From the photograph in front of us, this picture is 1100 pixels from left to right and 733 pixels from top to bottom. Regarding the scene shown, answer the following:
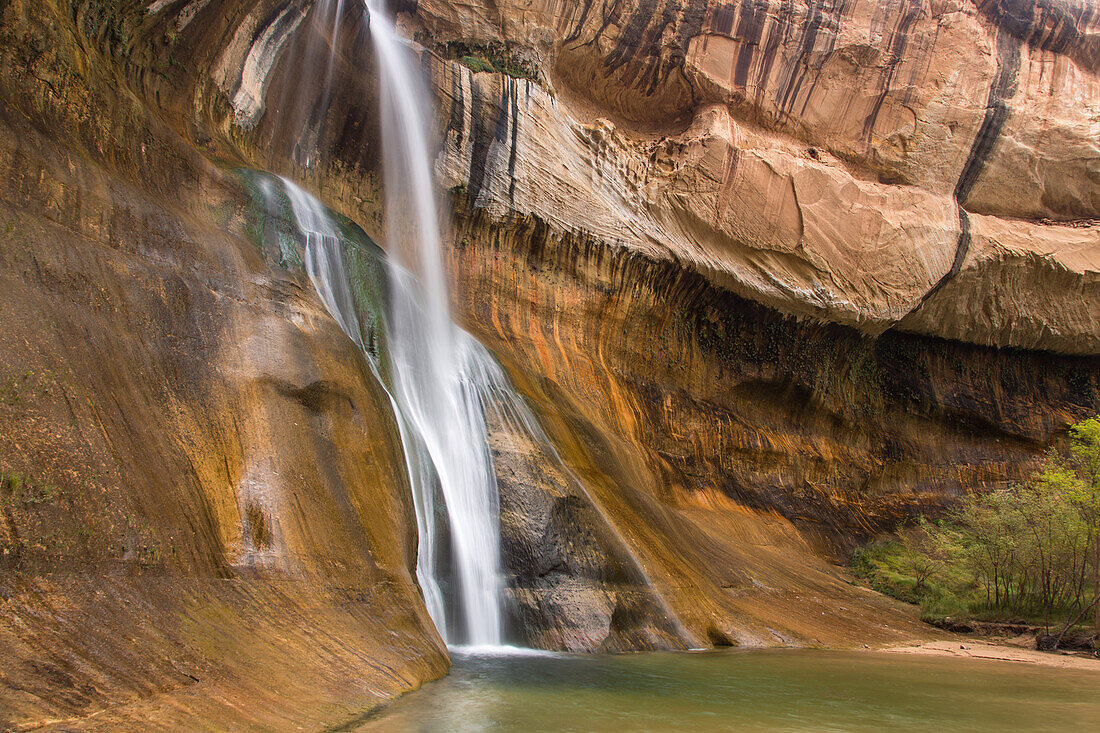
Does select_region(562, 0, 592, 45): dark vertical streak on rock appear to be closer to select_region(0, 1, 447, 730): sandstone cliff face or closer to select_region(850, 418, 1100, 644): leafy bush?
select_region(0, 1, 447, 730): sandstone cliff face

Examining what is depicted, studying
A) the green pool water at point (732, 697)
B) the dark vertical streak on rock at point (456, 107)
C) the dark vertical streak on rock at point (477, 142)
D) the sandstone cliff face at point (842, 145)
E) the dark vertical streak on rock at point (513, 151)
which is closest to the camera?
the green pool water at point (732, 697)

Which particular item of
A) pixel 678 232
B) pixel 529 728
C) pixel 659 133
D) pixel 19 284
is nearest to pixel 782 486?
pixel 678 232

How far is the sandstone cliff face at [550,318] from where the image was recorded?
5.19 metres

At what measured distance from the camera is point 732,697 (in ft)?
19.9

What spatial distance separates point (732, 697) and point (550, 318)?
13390 mm

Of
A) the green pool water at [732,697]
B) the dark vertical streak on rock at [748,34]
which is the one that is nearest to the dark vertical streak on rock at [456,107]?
the dark vertical streak on rock at [748,34]

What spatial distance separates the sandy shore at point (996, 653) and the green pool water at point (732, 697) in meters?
1.02

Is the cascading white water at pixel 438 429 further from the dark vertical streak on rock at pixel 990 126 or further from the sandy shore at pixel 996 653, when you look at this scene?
the dark vertical streak on rock at pixel 990 126

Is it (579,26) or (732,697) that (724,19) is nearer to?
(579,26)

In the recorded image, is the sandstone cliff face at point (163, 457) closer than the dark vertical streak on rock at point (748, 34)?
Yes

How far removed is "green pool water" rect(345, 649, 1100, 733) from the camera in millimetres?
4965

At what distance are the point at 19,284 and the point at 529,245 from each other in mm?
13676

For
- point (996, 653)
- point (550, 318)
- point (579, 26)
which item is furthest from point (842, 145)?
point (996, 653)

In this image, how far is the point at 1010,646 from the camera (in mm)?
11570
